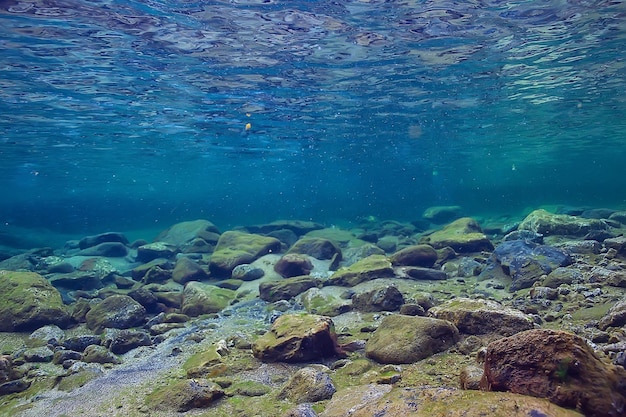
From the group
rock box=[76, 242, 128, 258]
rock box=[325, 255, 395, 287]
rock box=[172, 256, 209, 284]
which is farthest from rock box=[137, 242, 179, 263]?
rock box=[325, 255, 395, 287]

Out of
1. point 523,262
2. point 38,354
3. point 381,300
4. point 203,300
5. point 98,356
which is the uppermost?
point 523,262

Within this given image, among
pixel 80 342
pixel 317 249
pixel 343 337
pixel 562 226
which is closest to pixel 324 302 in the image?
pixel 343 337

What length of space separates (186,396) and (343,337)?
330 cm

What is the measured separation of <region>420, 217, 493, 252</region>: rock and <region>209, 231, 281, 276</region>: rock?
6.82 metres

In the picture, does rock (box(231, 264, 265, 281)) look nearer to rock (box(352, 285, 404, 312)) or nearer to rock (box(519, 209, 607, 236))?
rock (box(352, 285, 404, 312))

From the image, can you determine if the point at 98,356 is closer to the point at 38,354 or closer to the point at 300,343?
the point at 38,354

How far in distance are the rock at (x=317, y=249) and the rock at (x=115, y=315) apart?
7.54 metres

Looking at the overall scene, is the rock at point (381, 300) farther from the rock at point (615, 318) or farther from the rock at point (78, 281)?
the rock at point (78, 281)

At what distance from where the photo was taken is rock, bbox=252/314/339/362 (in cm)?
660

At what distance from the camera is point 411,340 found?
20.1 feet

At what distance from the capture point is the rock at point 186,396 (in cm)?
530

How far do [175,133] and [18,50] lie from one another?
59.5 feet

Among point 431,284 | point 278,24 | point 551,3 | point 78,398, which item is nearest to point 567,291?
point 431,284

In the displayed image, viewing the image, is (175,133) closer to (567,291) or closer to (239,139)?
(239,139)
